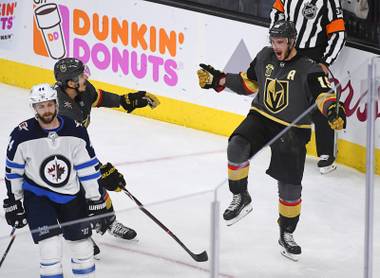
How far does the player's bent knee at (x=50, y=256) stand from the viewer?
284 centimetres

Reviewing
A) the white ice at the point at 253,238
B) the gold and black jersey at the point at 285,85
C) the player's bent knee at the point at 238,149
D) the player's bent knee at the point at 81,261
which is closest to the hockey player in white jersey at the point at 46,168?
the player's bent knee at the point at 81,261

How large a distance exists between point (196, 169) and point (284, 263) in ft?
9.54

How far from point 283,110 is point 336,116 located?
40.3 inches

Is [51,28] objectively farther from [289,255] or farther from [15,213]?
[289,255]

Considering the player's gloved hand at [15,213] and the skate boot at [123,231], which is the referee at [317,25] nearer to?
the skate boot at [123,231]

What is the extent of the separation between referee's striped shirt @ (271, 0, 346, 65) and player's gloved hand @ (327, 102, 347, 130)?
2.28 metres

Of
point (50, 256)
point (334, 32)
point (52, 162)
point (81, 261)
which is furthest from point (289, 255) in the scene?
point (334, 32)

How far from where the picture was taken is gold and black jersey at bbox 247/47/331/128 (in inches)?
179

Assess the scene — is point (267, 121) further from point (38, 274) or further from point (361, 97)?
point (38, 274)

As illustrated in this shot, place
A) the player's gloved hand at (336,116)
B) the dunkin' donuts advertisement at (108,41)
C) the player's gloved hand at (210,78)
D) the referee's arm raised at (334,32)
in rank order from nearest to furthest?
the player's gloved hand at (336,116)
the player's gloved hand at (210,78)
the referee's arm raised at (334,32)
the dunkin' donuts advertisement at (108,41)

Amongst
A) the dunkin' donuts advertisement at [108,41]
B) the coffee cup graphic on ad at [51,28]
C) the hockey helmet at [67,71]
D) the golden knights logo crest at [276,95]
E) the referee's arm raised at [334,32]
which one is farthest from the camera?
the coffee cup graphic on ad at [51,28]

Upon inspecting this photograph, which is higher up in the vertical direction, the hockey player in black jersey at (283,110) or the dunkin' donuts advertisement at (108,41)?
the hockey player in black jersey at (283,110)

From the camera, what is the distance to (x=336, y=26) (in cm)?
618

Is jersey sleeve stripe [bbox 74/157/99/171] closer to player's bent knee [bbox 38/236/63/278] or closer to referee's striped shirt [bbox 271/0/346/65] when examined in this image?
player's bent knee [bbox 38/236/63/278]
